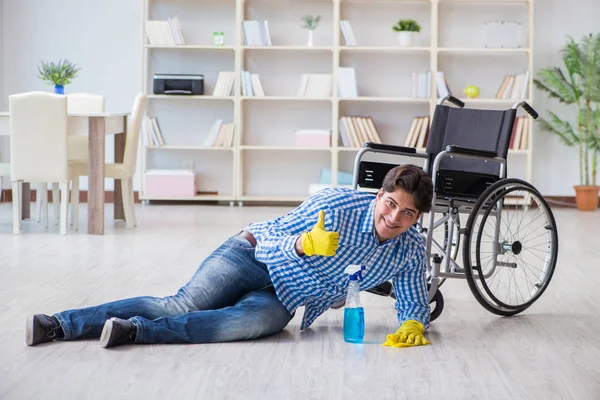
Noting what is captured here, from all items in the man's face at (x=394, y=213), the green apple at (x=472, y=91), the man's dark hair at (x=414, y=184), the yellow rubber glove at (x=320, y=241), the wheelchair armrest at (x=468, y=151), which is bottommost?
the yellow rubber glove at (x=320, y=241)

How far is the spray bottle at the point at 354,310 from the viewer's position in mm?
2863

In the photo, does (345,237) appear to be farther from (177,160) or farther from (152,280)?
(177,160)

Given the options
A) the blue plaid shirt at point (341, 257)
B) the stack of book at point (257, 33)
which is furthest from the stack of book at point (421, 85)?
the blue plaid shirt at point (341, 257)

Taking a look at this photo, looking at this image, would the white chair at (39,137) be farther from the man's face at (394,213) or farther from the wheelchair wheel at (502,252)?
the man's face at (394,213)

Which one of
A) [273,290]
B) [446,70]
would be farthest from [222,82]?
[273,290]

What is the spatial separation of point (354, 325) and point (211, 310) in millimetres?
460

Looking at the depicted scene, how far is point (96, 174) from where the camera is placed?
18.6 feet

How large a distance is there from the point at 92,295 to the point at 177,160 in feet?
14.1

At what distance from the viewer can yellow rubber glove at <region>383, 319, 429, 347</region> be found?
292cm

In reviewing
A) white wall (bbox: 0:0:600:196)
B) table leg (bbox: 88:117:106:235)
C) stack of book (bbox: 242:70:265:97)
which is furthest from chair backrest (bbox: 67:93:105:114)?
stack of book (bbox: 242:70:265:97)

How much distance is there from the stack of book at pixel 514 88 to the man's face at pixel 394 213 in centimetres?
508

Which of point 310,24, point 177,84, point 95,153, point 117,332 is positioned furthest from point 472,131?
point 177,84

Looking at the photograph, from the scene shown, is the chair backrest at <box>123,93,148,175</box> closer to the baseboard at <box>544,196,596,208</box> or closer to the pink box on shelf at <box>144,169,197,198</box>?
the pink box on shelf at <box>144,169,197,198</box>

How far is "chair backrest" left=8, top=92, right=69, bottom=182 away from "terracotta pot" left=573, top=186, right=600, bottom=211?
4.13 metres
